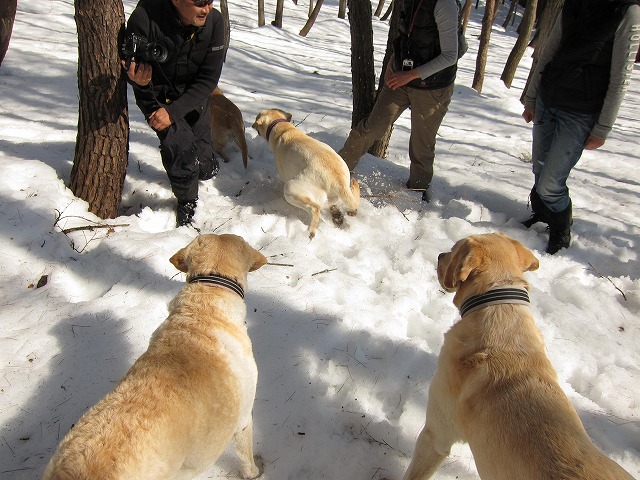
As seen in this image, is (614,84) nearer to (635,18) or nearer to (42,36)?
(635,18)

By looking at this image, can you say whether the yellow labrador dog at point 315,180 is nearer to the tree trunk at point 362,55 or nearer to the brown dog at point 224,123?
the brown dog at point 224,123

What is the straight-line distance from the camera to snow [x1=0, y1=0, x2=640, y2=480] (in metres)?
2.42

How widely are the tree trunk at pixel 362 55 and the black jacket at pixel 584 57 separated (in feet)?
7.79

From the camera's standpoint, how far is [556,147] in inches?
144

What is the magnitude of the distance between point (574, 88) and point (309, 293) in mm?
2904

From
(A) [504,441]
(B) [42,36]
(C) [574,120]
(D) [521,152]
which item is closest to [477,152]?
(D) [521,152]

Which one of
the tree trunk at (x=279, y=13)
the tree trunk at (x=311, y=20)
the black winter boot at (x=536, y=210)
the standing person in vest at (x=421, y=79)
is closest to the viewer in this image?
the standing person in vest at (x=421, y=79)

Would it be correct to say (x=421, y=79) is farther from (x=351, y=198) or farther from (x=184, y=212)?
(x=184, y=212)

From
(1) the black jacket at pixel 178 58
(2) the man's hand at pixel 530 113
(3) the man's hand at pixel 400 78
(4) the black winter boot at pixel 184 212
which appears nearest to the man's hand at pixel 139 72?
(1) the black jacket at pixel 178 58

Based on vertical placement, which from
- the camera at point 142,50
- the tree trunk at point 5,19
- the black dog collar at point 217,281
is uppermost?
the camera at point 142,50

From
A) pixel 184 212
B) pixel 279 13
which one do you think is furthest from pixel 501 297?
pixel 279 13

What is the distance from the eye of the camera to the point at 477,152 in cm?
668

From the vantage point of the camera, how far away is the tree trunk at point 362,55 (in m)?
5.17

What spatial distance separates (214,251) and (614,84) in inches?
133
